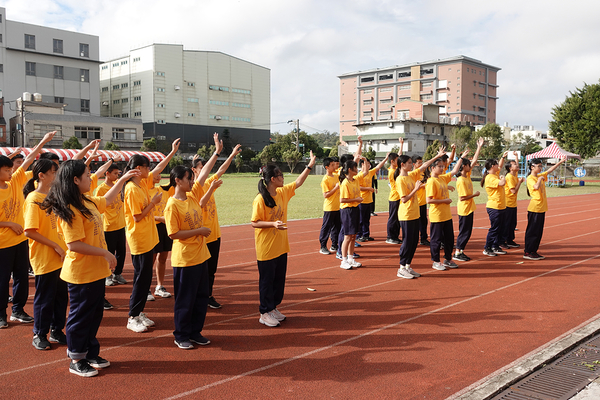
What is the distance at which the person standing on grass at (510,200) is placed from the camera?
894cm

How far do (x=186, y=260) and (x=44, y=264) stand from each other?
1.36 metres

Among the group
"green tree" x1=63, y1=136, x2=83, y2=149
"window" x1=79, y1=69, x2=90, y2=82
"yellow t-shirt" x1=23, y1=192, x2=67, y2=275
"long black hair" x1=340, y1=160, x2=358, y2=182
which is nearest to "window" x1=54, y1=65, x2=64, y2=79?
"window" x1=79, y1=69, x2=90, y2=82

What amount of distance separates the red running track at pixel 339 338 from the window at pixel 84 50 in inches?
2417

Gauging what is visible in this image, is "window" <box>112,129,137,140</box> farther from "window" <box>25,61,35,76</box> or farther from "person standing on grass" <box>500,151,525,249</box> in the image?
"person standing on grass" <box>500,151,525,249</box>

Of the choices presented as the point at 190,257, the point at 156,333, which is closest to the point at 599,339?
the point at 190,257

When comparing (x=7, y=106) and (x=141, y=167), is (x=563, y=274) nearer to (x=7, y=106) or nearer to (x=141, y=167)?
(x=141, y=167)

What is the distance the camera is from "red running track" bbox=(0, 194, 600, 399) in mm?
3609

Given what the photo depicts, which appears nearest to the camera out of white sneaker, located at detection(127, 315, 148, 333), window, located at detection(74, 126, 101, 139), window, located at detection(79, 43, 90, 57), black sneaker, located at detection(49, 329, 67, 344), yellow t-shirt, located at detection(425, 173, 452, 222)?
black sneaker, located at detection(49, 329, 67, 344)

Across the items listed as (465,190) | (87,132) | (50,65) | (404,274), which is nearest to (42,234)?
(404,274)

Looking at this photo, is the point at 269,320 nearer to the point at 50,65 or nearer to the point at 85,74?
the point at 50,65

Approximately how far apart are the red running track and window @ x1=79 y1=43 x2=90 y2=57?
61.4 meters

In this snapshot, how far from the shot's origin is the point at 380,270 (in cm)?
754

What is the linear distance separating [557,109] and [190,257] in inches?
1614

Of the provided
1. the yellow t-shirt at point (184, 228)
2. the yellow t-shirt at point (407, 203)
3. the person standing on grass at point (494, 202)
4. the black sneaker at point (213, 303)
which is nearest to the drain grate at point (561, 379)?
the yellow t-shirt at point (184, 228)
